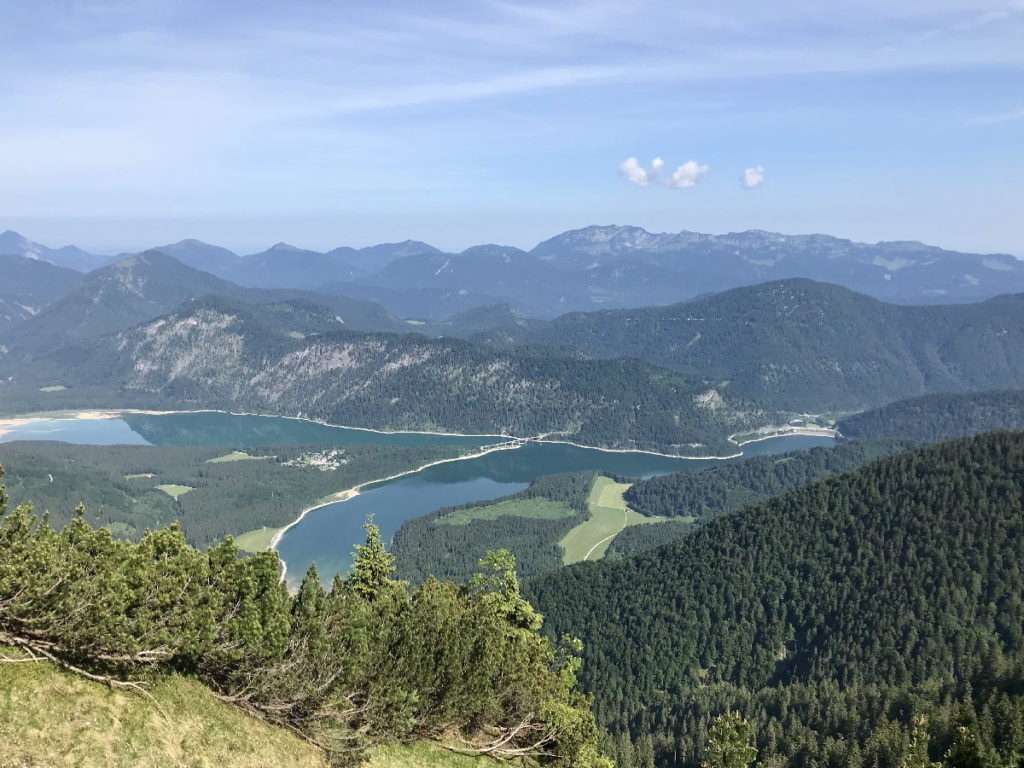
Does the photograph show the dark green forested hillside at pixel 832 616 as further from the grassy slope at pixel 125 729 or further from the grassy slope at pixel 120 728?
the grassy slope at pixel 120 728

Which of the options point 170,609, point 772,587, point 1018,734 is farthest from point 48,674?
point 772,587

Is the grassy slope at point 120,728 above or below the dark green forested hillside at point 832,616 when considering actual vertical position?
above

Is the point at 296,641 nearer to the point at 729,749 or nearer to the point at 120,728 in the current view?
the point at 120,728

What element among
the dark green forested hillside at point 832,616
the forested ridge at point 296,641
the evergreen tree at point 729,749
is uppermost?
the forested ridge at point 296,641

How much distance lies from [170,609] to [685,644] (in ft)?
464

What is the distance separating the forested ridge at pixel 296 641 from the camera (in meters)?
35.1

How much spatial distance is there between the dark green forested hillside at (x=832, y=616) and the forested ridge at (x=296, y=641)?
2596 inches

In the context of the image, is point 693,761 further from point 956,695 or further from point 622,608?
point 622,608

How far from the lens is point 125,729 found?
34.1 m

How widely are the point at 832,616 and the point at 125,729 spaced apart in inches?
6081

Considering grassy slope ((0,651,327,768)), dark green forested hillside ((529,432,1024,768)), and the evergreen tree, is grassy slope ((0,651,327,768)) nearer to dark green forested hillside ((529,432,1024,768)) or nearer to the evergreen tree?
the evergreen tree

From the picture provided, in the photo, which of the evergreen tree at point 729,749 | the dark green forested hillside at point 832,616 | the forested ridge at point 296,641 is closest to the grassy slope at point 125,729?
the forested ridge at point 296,641

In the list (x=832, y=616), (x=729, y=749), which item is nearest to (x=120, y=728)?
(x=729, y=749)

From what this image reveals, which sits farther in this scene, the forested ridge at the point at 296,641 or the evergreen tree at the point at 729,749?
the evergreen tree at the point at 729,749
